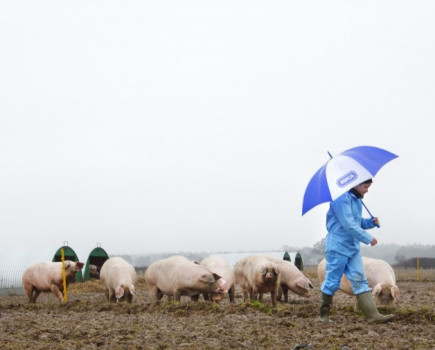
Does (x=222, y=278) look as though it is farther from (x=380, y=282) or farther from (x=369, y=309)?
(x=369, y=309)

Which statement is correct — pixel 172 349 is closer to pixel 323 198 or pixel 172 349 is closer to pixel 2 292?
pixel 323 198

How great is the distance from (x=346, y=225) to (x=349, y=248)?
0.36 meters

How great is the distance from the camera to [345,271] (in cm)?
714

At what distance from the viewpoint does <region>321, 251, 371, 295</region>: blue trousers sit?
7.00m

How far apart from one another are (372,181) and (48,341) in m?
→ 4.40

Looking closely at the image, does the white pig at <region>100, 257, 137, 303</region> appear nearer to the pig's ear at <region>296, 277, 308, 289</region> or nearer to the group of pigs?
the group of pigs

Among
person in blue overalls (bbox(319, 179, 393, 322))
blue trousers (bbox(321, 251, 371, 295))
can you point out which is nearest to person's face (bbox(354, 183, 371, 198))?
person in blue overalls (bbox(319, 179, 393, 322))

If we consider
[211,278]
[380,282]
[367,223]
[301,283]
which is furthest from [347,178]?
[301,283]

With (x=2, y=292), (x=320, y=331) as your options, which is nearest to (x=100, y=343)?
(x=320, y=331)

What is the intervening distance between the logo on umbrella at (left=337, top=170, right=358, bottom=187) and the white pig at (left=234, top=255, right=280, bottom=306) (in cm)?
475

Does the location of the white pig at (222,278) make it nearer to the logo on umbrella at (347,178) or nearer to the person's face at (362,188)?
the person's face at (362,188)

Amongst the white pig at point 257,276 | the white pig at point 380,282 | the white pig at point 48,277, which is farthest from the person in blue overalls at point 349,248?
the white pig at point 48,277

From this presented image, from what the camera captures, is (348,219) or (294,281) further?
(294,281)

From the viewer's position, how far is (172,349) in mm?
5707
